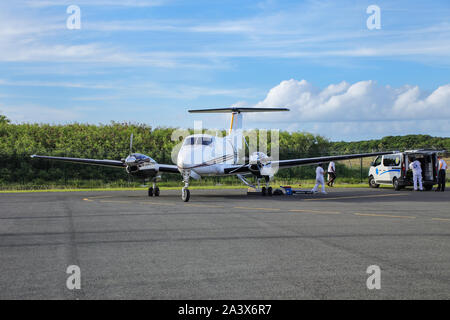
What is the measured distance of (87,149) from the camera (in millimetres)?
45812

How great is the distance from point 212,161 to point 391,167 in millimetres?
13024

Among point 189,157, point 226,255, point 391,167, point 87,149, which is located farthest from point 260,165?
point 87,149

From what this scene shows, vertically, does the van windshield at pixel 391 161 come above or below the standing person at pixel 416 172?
above

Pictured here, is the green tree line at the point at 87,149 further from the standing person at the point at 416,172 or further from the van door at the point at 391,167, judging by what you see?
the standing person at the point at 416,172

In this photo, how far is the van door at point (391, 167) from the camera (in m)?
28.8

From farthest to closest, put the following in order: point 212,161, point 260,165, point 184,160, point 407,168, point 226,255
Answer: point 407,168 → point 260,165 → point 212,161 → point 184,160 → point 226,255

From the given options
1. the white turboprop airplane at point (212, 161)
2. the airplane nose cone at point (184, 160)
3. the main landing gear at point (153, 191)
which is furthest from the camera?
the main landing gear at point (153, 191)

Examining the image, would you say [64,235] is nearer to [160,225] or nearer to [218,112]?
[160,225]

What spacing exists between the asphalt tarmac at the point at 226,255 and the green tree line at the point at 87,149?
2486 centimetres

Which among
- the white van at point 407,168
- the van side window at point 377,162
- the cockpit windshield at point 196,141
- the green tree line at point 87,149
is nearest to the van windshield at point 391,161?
the white van at point 407,168

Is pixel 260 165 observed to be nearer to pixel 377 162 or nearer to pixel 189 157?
pixel 189 157

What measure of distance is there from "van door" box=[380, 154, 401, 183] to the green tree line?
445 inches

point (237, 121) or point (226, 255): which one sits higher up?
point (237, 121)

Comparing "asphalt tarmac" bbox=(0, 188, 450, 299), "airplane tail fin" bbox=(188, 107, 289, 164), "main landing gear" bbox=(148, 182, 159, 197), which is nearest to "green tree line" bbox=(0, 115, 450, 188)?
"main landing gear" bbox=(148, 182, 159, 197)
